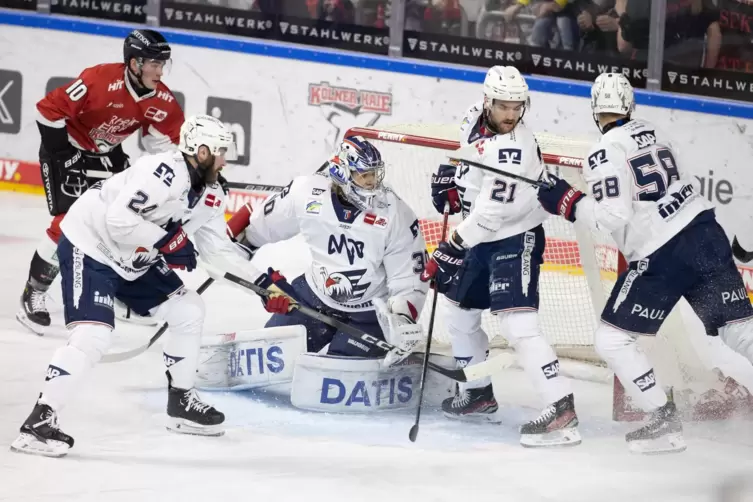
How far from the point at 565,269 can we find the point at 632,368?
1.25 meters

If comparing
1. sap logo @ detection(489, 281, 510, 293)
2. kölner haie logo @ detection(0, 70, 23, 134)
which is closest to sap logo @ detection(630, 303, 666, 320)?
sap logo @ detection(489, 281, 510, 293)

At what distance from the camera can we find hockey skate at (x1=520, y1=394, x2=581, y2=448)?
4.47 meters

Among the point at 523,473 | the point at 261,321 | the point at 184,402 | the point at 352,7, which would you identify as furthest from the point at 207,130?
the point at 352,7

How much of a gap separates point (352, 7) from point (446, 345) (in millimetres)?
2585

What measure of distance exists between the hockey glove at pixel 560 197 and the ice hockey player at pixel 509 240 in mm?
68

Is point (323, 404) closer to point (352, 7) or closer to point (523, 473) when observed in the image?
point (523, 473)

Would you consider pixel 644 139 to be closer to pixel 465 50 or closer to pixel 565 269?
pixel 565 269

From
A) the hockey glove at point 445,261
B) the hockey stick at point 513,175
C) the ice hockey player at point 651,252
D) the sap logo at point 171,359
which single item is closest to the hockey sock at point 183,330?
the sap logo at point 171,359

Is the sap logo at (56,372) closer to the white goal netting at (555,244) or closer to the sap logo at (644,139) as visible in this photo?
the white goal netting at (555,244)

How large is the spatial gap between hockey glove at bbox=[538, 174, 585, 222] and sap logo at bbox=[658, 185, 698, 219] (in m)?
0.27

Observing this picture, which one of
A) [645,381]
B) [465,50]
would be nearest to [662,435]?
[645,381]

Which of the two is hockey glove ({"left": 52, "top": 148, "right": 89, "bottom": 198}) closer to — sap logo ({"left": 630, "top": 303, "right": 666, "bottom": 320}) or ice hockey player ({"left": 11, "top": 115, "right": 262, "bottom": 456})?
ice hockey player ({"left": 11, "top": 115, "right": 262, "bottom": 456})

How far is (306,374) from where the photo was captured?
4.72m

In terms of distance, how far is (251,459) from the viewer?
4199 millimetres
